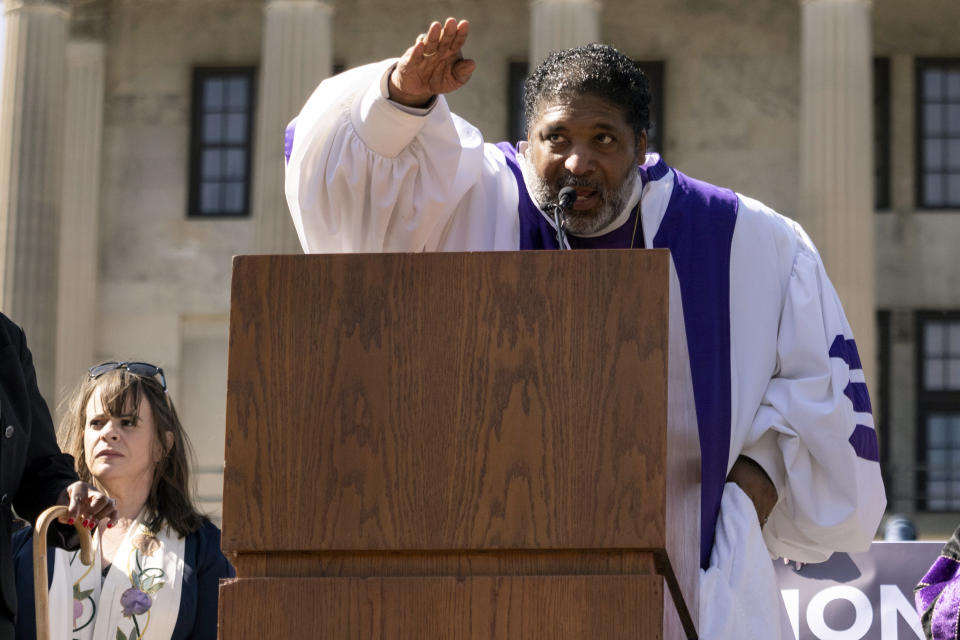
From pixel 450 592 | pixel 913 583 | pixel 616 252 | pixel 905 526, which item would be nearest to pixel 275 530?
pixel 450 592

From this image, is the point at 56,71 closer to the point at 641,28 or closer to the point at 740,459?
the point at 641,28

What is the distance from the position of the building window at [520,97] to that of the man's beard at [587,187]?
23.2 m

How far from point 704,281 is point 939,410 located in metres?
23.2

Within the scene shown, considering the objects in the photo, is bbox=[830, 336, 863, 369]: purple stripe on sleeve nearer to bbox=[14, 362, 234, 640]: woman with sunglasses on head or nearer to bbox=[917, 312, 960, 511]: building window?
bbox=[14, 362, 234, 640]: woman with sunglasses on head

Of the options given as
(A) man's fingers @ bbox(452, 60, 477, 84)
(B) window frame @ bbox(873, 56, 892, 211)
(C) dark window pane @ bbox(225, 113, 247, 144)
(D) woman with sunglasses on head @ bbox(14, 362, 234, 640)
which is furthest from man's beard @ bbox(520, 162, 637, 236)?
(C) dark window pane @ bbox(225, 113, 247, 144)

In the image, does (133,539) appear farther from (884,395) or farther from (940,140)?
(940,140)

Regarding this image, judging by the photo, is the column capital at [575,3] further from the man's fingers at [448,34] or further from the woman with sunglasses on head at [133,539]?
the man's fingers at [448,34]

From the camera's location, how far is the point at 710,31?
2783cm

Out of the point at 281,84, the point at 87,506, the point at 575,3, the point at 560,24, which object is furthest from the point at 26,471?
the point at 575,3

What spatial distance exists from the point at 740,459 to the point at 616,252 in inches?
64.5

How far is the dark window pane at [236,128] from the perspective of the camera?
28.6 meters

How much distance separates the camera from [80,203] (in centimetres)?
2859

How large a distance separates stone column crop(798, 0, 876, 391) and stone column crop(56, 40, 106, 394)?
10.6 meters

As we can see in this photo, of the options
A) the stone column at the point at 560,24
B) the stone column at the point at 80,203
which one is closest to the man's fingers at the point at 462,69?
the stone column at the point at 560,24
